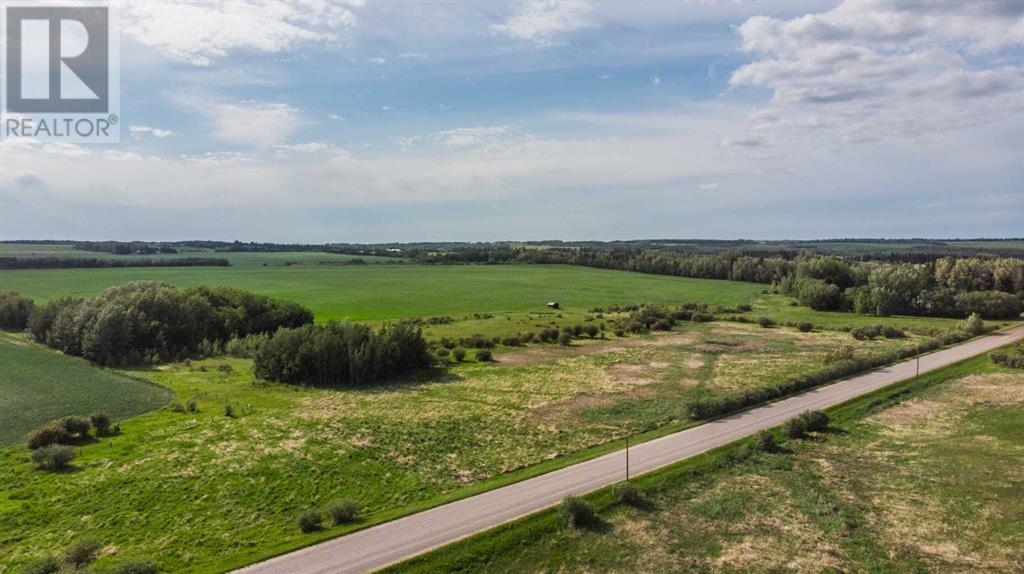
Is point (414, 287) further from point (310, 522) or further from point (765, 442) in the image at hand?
point (310, 522)

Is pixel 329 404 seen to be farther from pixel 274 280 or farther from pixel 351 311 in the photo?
pixel 274 280

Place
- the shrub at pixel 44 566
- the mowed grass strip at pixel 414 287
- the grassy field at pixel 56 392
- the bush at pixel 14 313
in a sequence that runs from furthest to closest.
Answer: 1. the mowed grass strip at pixel 414 287
2. the bush at pixel 14 313
3. the grassy field at pixel 56 392
4. the shrub at pixel 44 566

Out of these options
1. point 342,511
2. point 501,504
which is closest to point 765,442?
point 501,504

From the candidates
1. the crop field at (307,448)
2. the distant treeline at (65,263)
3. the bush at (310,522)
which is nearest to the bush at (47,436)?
the crop field at (307,448)

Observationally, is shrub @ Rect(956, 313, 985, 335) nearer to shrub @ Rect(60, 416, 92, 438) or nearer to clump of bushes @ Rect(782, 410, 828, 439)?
clump of bushes @ Rect(782, 410, 828, 439)

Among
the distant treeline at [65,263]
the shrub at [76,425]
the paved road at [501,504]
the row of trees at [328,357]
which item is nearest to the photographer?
the paved road at [501,504]

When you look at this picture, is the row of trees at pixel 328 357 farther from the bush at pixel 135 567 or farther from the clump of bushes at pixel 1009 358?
the clump of bushes at pixel 1009 358

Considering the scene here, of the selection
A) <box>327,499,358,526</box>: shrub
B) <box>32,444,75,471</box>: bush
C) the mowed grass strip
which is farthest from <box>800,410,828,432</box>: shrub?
the mowed grass strip
